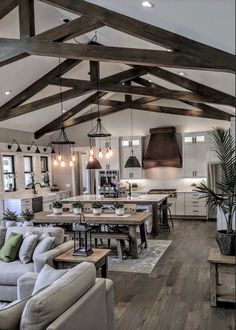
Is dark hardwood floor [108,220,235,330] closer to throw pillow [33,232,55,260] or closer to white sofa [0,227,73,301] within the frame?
white sofa [0,227,73,301]

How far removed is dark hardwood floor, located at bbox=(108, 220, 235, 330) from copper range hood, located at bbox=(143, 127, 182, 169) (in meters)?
4.15

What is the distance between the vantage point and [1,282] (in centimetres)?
417

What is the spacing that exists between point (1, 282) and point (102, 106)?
7.94m

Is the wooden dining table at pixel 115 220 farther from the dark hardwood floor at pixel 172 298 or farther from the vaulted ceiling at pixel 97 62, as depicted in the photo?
the vaulted ceiling at pixel 97 62

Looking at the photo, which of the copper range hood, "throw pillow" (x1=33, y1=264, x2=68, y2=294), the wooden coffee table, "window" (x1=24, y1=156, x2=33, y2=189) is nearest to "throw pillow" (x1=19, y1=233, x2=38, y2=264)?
the wooden coffee table

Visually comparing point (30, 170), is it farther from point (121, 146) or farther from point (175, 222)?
point (175, 222)

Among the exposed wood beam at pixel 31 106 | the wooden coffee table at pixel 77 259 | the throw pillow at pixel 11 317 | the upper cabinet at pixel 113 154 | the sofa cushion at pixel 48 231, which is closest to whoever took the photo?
the throw pillow at pixel 11 317

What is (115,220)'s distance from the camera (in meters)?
5.89

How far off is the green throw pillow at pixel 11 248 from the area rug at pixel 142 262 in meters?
1.71

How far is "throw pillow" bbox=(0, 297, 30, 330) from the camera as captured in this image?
2143mm

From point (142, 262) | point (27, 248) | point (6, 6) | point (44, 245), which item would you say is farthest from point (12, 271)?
point (6, 6)

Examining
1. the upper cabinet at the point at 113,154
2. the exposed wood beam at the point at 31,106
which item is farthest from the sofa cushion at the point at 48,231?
the upper cabinet at the point at 113,154

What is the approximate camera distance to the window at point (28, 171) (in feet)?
32.6

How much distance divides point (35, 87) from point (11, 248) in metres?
4.55
